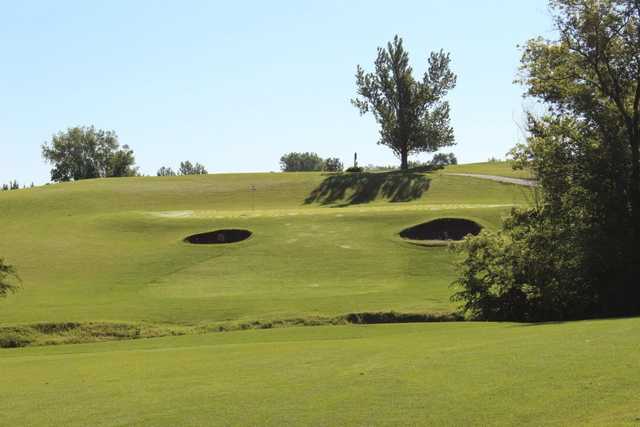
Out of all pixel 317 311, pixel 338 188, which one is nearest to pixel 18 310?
pixel 317 311

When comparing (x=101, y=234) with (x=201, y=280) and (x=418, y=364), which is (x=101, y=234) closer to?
(x=201, y=280)

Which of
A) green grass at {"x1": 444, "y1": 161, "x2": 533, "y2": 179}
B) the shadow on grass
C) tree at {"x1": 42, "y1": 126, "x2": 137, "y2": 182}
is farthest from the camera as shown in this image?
tree at {"x1": 42, "y1": 126, "x2": 137, "y2": 182}

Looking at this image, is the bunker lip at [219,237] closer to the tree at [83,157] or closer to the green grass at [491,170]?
the green grass at [491,170]

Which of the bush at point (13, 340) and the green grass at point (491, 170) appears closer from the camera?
the bush at point (13, 340)

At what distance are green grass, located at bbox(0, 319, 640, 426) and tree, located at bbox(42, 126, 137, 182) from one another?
152m

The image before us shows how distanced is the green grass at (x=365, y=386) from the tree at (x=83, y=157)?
500 feet

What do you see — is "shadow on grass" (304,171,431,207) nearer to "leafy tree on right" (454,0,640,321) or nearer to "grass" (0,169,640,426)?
"grass" (0,169,640,426)

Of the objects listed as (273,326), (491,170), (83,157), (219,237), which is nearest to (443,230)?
(219,237)

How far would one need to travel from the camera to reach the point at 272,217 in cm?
6656

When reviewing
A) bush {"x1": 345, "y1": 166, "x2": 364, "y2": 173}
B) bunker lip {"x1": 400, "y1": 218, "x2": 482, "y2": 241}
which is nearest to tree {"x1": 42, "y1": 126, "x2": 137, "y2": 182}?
bush {"x1": 345, "y1": 166, "x2": 364, "y2": 173}

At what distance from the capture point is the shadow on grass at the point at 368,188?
8525 cm

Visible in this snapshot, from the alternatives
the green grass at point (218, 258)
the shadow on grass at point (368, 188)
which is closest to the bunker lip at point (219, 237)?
the green grass at point (218, 258)

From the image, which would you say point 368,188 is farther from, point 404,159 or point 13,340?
point 13,340

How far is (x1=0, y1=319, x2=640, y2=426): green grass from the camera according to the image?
1120 centimetres
